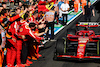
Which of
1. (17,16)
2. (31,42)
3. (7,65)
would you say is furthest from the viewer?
(31,42)

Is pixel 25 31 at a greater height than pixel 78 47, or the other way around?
pixel 25 31

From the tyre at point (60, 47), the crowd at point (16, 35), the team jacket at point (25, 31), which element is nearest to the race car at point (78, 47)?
the tyre at point (60, 47)

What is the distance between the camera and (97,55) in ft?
29.5

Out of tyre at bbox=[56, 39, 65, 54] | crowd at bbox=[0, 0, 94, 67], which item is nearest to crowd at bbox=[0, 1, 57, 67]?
crowd at bbox=[0, 0, 94, 67]

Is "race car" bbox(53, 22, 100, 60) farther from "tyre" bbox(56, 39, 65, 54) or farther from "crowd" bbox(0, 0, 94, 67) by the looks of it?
"crowd" bbox(0, 0, 94, 67)

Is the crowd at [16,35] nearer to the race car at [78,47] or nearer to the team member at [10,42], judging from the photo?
the team member at [10,42]

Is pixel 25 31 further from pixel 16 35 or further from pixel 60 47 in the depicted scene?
pixel 60 47

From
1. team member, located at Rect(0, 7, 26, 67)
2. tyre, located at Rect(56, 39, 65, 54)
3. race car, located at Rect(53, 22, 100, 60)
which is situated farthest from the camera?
tyre, located at Rect(56, 39, 65, 54)

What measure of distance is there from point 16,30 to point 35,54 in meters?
2.22

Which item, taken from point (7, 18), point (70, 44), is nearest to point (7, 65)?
point (7, 18)

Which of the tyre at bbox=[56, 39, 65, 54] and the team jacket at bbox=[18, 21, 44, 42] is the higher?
the team jacket at bbox=[18, 21, 44, 42]

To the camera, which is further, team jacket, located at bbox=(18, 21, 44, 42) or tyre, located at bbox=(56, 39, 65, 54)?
tyre, located at bbox=(56, 39, 65, 54)

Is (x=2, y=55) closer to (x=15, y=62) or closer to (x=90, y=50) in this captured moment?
(x=15, y=62)

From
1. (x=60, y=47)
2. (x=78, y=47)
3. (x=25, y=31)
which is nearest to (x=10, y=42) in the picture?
(x=25, y=31)
